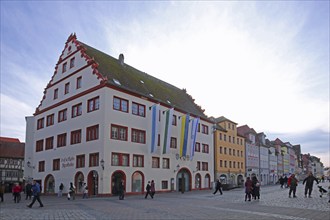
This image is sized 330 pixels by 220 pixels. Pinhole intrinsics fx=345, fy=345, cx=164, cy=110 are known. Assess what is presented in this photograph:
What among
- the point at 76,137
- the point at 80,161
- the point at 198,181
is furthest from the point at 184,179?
the point at 76,137

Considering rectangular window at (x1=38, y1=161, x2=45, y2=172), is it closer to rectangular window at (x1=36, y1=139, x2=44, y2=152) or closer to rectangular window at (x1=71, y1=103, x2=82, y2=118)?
rectangular window at (x1=36, y1=139, x2=44, y2=152)

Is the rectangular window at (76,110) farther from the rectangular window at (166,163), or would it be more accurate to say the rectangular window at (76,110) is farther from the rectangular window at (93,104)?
the rectangular window at (166,163)

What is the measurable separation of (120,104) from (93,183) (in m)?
8.84

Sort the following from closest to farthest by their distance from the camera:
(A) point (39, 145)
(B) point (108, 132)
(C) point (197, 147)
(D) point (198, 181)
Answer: (B) point (108, 132) < (A) point (39, 145) < (D) point (198, 181) < (C) point (197, 147)

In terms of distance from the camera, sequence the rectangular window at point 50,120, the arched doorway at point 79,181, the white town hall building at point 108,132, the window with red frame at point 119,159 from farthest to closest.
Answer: the rectangular window at point 50,120 < the arched doorway at point 79,181 < the white town hall building at point 108,132 < the window with red frame at point 119,159

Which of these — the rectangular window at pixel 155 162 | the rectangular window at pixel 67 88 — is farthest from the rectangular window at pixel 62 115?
the rectangular window at pixel 155 162

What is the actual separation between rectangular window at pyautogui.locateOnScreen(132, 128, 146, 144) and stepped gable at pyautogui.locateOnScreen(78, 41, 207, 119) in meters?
4.42

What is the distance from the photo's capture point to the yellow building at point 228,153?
202ft

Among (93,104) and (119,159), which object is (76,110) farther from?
(119,159)

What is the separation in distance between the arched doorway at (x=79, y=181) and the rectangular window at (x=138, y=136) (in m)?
6.85

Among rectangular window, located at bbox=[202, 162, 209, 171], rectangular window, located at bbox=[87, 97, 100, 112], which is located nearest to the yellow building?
rectangular window, located at bbox=[202, 162, 209, 171]

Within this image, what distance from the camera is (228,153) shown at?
65.4 metres

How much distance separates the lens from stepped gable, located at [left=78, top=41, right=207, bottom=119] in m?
39.3

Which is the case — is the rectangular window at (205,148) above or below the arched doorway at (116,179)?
above
